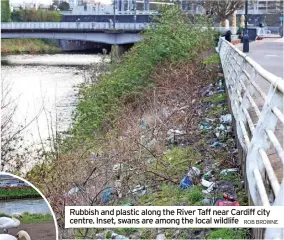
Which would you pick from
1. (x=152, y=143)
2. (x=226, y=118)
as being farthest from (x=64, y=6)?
(x=152, y=143)

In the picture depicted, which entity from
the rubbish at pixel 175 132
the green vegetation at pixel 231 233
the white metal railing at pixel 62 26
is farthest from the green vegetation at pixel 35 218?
the white metal railing at pixel 62 26

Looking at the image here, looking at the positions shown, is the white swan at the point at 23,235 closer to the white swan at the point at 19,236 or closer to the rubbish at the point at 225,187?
the white swan at the point at 19,236

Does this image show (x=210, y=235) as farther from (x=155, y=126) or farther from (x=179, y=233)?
(x=155, y=126)

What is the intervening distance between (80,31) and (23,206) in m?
37.6

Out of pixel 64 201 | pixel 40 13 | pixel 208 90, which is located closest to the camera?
pixel 64 201

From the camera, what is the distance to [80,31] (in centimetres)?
4022

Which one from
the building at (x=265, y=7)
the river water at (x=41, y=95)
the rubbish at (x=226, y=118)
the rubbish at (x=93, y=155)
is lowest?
the river water at (x=41, y=95)

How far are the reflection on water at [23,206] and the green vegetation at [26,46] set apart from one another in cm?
4327

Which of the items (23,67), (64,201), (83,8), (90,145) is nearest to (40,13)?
(83,8)

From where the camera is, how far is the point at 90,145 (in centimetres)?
900

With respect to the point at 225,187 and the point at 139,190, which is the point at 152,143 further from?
the point at 225,187

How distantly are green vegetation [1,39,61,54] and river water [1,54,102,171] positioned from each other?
10448 mm

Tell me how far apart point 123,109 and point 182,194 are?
6719 millimetres

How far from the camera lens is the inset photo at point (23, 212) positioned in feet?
9.87
